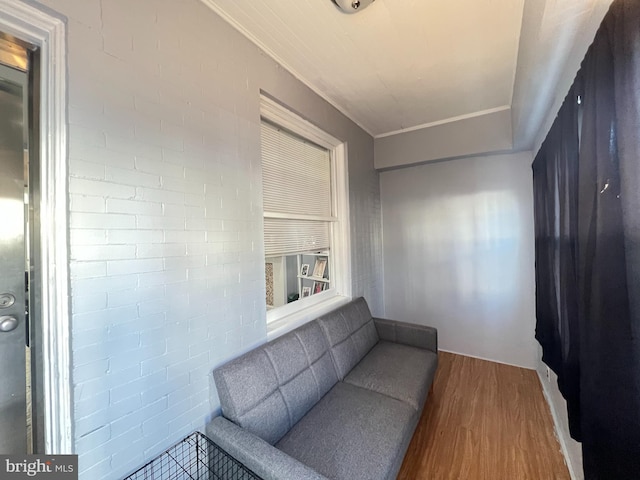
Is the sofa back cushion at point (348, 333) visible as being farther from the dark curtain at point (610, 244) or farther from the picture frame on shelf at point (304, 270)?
the dark curtain at point (610, 244)

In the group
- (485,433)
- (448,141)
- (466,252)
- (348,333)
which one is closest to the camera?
(485,433)

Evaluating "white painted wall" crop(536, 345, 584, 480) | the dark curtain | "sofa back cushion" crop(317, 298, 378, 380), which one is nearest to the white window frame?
"sofa back cushion" crop(317, 298, 378, 380)

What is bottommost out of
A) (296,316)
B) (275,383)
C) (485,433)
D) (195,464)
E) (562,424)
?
(485,433)

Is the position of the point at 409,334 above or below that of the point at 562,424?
above

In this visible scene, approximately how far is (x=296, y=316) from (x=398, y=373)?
2.93 ft

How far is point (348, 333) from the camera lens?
2.19 meters

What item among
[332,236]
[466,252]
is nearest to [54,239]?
[332,236]

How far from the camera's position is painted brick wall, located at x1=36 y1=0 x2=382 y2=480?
0.96 meters

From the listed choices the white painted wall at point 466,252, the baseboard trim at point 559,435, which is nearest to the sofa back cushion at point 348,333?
the white painted wall at point 466,252

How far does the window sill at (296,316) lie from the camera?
70.9 inches

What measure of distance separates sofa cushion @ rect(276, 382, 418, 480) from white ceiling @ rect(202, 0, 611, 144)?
2.11 metres

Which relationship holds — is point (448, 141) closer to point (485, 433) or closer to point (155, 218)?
point (485, 433)

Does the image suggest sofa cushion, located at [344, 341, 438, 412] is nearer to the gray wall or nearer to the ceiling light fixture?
the gray wall

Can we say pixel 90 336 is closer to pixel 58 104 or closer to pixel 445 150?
pixel 58 104
